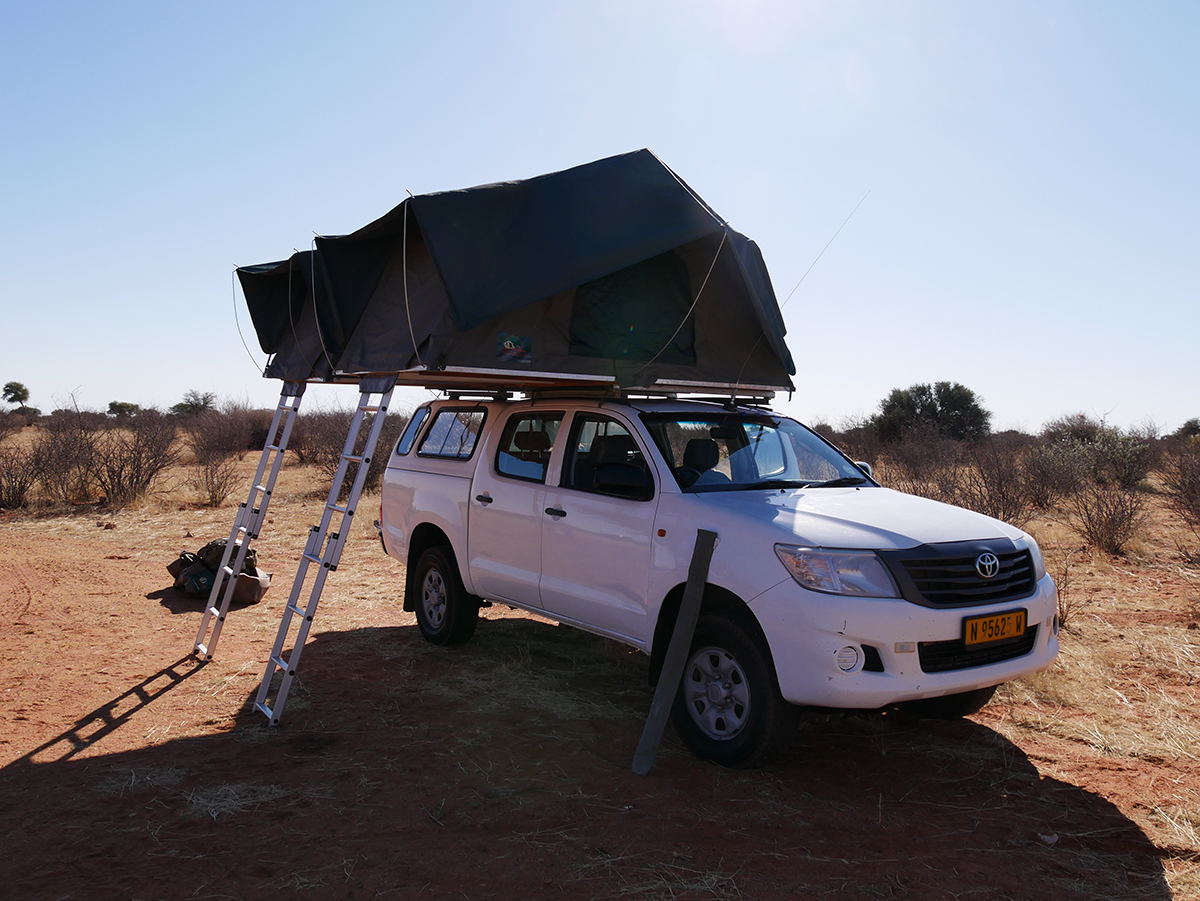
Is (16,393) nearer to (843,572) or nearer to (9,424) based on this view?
(9,424)

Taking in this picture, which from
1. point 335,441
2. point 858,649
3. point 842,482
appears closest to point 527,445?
point 842,482

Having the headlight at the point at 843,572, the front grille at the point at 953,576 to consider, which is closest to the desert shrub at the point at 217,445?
the headlight at the point at 843,572

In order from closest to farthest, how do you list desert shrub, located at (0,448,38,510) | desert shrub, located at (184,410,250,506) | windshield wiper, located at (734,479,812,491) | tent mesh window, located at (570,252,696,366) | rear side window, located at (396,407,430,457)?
windshield wiper, located at (734,479,812,491), tent mesh window, located at (570,252,696,366), rear side window, located at (396,407,430,457), desert shrub, located at (0,448,38,510), desert shrub, located at (184,410,250,506)

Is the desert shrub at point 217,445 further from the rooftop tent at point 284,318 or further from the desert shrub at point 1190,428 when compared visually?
the desert shrub at point 1190,428

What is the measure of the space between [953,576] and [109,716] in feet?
17.1

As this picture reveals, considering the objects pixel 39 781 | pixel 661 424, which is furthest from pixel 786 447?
pixel 39 781

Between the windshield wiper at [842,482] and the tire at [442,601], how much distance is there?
300 cm

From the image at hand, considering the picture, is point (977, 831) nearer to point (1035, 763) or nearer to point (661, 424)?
point (1035, 763)

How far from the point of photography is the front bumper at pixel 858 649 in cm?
410

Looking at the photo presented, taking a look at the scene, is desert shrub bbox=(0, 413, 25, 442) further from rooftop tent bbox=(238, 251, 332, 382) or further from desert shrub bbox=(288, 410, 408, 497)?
rooftop tent bbox=(238, 251, 332, 382)

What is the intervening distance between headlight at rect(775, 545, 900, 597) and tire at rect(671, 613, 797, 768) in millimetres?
444

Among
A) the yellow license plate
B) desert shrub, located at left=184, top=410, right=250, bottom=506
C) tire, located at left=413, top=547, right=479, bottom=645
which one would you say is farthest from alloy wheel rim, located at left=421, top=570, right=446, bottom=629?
desert shrub, located at left=184, top=410, right=250, bottom=506

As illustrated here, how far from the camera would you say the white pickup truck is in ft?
13.7

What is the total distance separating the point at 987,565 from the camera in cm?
442
